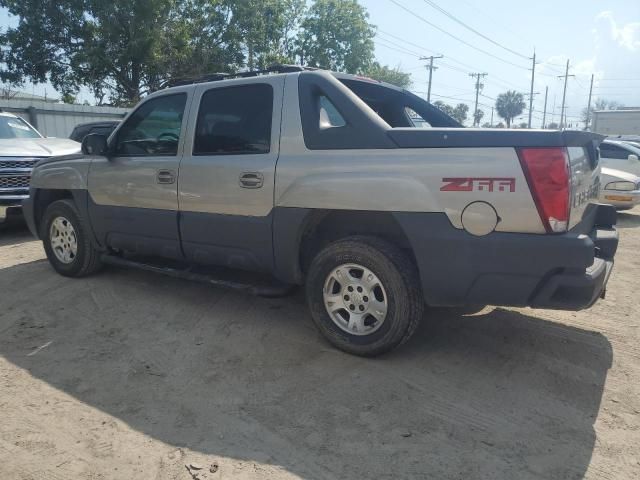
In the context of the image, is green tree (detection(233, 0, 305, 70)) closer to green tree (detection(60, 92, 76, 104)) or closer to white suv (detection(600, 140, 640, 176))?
green tree (detection(60, 92, 76, 104))

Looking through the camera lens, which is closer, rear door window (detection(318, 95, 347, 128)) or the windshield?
rear door window (detection(318, 95, 347, 128))

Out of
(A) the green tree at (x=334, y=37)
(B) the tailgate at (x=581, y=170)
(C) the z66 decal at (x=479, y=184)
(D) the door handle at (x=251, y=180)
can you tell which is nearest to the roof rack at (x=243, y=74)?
(D) the door handle at (x=251, y=180)

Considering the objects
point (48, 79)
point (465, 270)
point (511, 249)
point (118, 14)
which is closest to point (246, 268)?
point (465, 270)

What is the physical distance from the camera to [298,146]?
3689mm

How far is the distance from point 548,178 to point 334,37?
1623 inches

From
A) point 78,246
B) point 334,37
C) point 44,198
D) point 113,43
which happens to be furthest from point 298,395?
point 334,37

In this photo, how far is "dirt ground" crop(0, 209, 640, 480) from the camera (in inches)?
99.8

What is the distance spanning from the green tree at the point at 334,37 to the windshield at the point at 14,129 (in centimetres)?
3319

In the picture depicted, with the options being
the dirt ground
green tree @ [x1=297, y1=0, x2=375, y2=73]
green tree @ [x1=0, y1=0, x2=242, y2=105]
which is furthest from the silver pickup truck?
green tree @ [x1=297, y1=0, x2=375, y2=73]

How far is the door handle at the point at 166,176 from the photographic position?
437 centimetres

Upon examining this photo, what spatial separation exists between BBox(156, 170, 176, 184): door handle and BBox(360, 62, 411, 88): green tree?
38566mm

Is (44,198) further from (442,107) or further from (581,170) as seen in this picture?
(442,107)

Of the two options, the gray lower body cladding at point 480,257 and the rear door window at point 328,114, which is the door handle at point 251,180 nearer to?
the gray lower body cladding at point 480,257

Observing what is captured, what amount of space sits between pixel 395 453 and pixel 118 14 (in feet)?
89.1
